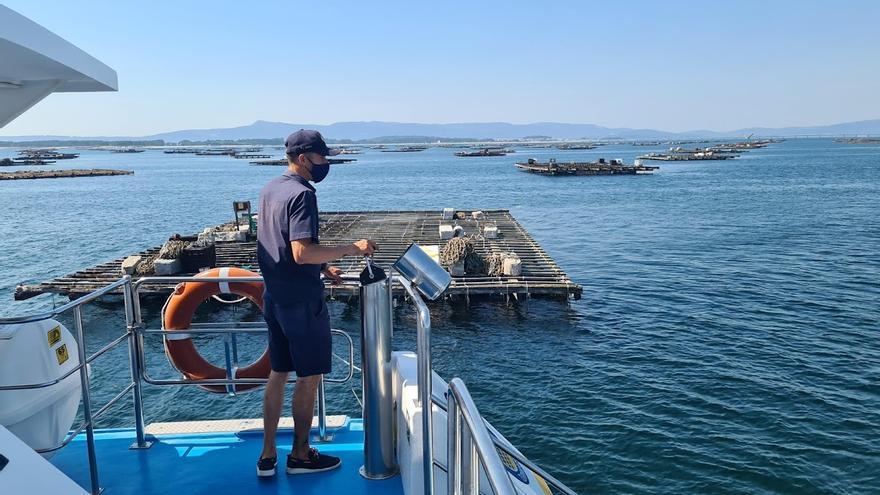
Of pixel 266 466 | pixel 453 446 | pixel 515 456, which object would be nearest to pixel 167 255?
pixel 266 466

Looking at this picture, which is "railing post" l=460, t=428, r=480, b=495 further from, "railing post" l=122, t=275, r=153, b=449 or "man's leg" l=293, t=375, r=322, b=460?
"railing post" l=122, t=275, r=153, b=449

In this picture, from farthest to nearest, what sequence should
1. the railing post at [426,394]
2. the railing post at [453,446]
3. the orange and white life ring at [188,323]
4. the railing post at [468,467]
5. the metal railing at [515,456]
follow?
the orange and white life ring at [188,323]
the railing post at [426,394]
the metal railing at [515,456]
the railing post at [453,446]
the railing post at [468,467]

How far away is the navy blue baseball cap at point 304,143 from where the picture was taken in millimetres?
3070

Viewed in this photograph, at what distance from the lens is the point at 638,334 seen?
15.2m

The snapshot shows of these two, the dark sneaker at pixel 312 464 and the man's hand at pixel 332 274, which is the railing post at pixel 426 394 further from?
the dark sneaker at pixel 312 464

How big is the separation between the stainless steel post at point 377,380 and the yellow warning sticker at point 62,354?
1.92m

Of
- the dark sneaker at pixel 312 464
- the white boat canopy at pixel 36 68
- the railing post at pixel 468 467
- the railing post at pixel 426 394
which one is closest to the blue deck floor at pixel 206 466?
the dark sneaker at pixel 312 464

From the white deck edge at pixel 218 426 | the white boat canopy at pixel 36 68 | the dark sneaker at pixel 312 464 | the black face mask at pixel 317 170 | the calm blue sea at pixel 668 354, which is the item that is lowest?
the calm blue sea at pixel 668 354

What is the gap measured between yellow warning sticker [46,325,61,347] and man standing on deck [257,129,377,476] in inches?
55.1

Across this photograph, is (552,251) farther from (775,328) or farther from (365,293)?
(365,293)

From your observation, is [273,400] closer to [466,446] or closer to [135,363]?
[135,363]

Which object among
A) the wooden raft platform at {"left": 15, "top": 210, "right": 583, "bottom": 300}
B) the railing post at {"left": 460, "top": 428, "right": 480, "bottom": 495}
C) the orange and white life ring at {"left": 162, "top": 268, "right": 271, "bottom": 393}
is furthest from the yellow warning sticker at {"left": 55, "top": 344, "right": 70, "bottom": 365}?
the wooden raft platform at {"left": 15, "top": 210, "right": 583, "bottom": 300}

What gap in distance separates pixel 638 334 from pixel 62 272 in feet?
75.7

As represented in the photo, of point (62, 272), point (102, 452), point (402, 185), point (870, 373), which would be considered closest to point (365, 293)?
point (102, 452)
